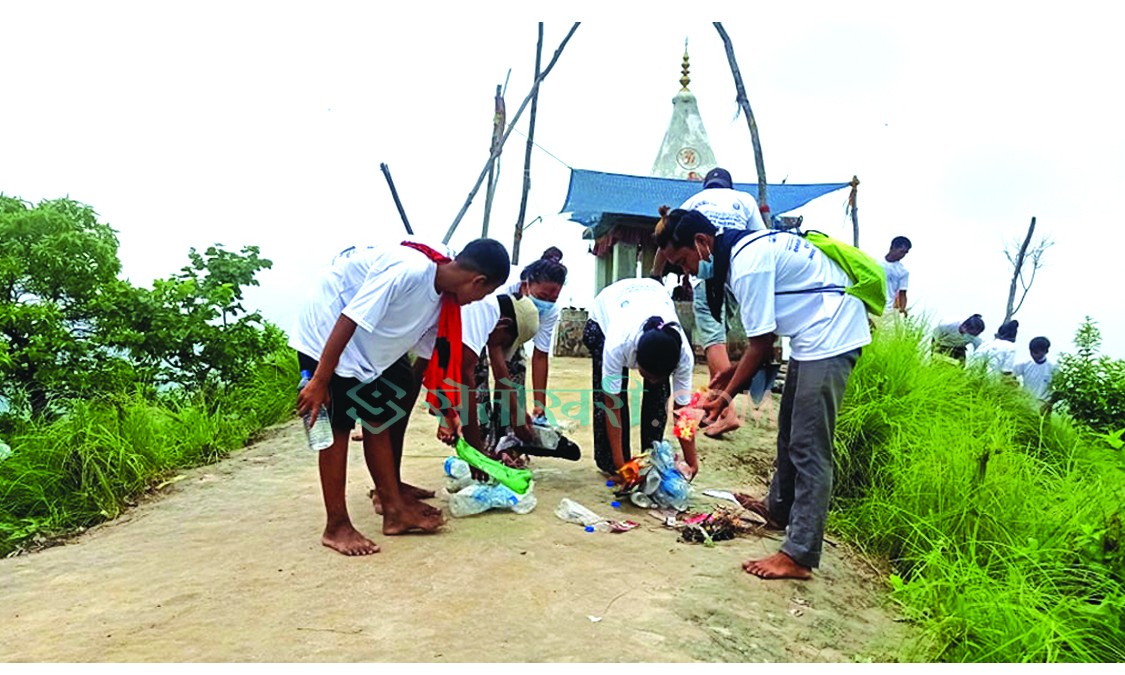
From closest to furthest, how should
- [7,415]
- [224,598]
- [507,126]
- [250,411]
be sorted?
[224,598] < [7,415] < [250,411] < [507,126]

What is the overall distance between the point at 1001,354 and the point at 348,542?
7.07 metres

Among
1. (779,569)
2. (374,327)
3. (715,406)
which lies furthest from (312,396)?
(779,569)

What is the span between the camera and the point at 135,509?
4.64 metres

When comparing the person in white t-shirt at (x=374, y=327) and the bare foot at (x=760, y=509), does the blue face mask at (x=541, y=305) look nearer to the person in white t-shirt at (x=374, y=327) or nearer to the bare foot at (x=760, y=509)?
the person in white t-shirt at (x=374, y=327)

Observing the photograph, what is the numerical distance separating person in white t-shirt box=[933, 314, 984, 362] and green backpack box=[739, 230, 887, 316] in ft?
13.1

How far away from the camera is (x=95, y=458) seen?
5.01 metres

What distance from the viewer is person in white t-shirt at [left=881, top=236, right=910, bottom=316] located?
25.8 feet

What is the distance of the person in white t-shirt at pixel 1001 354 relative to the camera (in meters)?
7.18

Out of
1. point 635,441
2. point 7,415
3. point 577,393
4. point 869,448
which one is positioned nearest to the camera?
point 869,448

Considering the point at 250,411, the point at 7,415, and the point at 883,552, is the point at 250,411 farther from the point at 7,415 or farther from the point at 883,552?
the point at 883,552

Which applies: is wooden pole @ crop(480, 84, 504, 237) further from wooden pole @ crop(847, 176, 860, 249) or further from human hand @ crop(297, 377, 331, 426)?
human hand @ crop(297, 377, 331, 426)

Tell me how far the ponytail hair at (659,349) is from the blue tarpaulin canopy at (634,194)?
7346mm

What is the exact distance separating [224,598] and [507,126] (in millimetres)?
7805

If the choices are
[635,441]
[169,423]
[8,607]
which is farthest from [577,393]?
[8,607]
